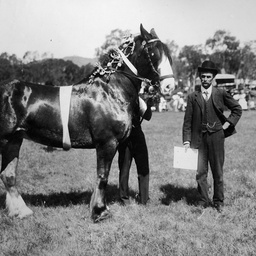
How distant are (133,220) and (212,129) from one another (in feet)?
6.22

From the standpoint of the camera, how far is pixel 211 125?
510 centimetres

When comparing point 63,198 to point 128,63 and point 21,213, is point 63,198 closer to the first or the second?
point 21,213

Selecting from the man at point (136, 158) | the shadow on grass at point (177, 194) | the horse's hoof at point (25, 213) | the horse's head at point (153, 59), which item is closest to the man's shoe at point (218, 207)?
the shadow on grass at point (177, 194)

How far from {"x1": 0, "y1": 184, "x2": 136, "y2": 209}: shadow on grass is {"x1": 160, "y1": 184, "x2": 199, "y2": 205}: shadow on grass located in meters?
0.64

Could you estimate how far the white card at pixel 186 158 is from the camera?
4.94 meters

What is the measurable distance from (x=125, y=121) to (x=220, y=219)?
206 centimetres

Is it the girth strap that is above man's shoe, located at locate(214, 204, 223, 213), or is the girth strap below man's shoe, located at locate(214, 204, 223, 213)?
above

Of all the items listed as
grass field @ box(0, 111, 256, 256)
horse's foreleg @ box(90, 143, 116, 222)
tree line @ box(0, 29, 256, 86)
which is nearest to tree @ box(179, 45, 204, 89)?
tree line @ box(0, 29, 256, 86)

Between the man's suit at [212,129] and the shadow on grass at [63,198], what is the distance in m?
1.60

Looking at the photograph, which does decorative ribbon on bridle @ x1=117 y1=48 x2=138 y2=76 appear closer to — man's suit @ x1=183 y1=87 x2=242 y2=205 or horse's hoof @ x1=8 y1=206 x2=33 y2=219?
man's suit @ x1=183 y1=87 x2=242 y2=205

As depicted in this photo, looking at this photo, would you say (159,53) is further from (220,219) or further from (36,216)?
(36,216)

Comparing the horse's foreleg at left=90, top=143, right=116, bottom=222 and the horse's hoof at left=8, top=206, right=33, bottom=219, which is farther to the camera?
the horse's hoof at left=8, top=206, right=33, bottom=219

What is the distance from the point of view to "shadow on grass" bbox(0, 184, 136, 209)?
18.4ft

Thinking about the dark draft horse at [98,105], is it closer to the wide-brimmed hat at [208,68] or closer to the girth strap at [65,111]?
the girth strap at [65,111]
